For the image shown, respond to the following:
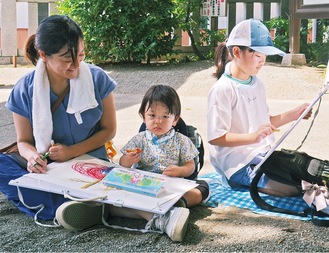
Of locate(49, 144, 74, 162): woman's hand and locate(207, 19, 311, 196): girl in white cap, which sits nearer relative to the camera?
locate(49, 144, 74, 162): woman's hand

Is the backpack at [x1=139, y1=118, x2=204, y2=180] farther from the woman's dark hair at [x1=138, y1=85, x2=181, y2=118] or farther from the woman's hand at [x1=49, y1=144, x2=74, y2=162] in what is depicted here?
the woman's hand at [x1=49, y1=144, x2=74, y2=162]

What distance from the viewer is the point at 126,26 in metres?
8.49

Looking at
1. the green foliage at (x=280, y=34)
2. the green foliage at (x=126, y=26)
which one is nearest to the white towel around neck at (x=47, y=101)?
the green foliage at (x=126, y=26)

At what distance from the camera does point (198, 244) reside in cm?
228

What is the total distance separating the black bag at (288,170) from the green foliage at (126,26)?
19.0ft

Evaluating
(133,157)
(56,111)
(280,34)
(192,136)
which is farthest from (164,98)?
(280,34)

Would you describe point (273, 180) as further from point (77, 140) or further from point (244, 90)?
point (77, 140)

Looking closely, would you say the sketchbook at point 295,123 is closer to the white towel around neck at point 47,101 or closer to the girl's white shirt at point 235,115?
the girl's white shirt at point 235,115

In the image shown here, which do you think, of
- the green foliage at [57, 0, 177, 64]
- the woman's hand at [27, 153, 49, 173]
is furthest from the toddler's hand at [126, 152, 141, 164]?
the green foliage at [57, 0, 177, 64]

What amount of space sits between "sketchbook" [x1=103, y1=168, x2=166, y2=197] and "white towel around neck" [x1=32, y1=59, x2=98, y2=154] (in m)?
0.37

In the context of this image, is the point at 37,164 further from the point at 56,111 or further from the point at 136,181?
the point at 136,181

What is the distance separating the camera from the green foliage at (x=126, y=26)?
27.7 feet

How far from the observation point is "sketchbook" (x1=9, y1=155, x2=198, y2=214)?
2404mm

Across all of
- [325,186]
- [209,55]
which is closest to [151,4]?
[209,55]
